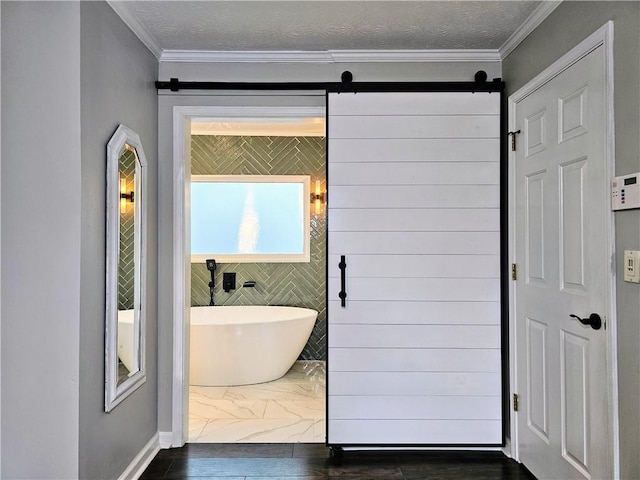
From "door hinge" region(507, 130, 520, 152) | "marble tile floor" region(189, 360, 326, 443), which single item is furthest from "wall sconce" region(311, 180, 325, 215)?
"door hinge" region(507, 130, 520, 152)

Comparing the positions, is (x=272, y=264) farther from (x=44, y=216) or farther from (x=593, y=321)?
(x=593, y=321)

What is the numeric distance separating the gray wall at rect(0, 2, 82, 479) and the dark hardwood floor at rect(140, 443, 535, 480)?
88 cm

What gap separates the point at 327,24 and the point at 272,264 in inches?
108

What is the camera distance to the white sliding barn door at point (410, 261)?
9.29 ft

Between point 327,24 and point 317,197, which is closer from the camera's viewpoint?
point 327,24

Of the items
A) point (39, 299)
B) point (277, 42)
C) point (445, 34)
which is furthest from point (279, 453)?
point (445, 34)

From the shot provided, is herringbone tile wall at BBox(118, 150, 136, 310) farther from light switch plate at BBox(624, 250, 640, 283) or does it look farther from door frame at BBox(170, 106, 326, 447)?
light switch plate at BBox(624, 250, 640, 283)

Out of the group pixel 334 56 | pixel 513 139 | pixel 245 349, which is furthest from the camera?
pixel 245 349

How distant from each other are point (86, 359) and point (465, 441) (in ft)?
7.04

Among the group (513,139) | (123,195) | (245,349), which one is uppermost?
(513,139)

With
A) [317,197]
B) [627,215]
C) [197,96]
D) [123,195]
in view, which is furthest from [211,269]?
[627,215]

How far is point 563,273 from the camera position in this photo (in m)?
2.24

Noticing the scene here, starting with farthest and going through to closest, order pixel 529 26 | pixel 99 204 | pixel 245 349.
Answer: pixel 245 349 < pixel 529 26 < pixel 99 204

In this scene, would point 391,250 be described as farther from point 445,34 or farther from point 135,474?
point 135,474
